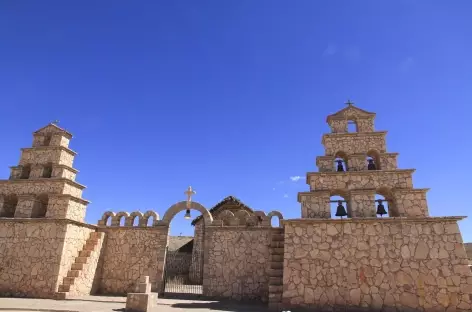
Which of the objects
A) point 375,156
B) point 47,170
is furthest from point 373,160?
point 47,170

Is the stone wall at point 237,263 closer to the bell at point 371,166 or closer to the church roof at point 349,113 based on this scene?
the bell at point 371,166

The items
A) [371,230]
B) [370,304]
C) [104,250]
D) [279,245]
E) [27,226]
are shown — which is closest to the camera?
[370,304]

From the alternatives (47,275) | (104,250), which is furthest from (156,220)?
(47,275)

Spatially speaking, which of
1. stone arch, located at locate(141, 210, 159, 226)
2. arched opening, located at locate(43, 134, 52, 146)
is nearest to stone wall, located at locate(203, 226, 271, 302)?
stone arch, located at locate(141, 210, 159, 226)

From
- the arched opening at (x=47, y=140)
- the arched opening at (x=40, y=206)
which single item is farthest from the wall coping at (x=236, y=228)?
the arched opening at (x=47, y=140)

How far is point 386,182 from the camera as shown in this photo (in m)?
11.6

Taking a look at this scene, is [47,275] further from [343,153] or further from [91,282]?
[343,153]

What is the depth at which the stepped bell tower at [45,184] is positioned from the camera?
1408 centimetres

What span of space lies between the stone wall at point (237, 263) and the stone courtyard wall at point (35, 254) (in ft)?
19.9

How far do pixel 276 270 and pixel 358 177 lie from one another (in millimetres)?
4790

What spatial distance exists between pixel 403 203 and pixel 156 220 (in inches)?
433

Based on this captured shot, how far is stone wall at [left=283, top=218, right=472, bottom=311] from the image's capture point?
9875mm

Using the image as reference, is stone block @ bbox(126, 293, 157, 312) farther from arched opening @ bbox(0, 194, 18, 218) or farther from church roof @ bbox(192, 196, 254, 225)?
church roof @ bbox(192, 196, 254, 225)

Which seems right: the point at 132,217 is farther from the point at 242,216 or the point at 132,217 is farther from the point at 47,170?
the point at 242,216
